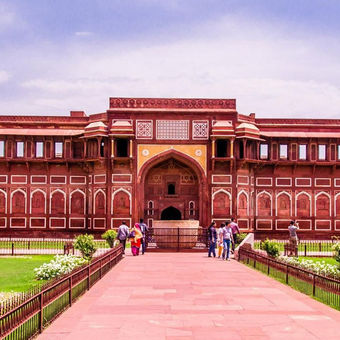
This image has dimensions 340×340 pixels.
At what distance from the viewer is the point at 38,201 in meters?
32.7

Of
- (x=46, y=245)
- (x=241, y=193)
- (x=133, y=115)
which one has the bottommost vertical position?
(x=46, y=245)

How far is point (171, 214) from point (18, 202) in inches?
330

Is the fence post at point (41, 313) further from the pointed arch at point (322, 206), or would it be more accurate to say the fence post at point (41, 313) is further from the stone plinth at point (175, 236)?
the pointed arch at point (322, 206)

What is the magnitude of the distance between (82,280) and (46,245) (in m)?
15.3

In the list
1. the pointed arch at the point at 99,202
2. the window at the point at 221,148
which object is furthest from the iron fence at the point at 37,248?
the window at the point at 221,148

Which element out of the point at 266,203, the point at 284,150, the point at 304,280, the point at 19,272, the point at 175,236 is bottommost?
the point at 19,272

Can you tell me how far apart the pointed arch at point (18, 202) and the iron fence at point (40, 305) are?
2240 centimetres

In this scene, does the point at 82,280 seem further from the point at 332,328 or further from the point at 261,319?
the point at 332,328

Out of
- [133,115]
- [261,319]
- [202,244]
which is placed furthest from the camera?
[133,115]

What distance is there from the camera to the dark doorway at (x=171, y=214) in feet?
107

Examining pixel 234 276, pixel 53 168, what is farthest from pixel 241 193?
pixel 234 276

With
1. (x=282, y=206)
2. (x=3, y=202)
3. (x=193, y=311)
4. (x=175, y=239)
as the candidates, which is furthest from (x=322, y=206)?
(x=193, y=311)

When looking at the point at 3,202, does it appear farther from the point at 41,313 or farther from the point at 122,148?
the point at 41,313

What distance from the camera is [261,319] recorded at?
7957 millimetres
